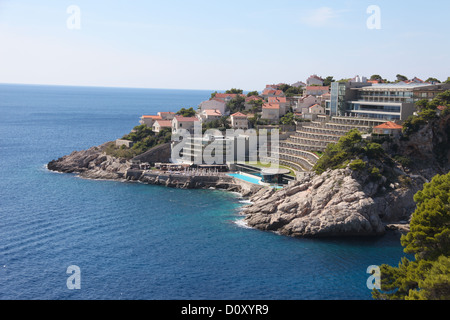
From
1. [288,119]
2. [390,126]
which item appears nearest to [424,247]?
[390,126]

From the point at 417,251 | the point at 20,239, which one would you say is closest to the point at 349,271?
the point at 417,251

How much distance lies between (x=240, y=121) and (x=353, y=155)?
36.6 metres

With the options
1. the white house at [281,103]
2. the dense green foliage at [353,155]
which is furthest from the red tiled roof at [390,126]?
the white house at [281,103]

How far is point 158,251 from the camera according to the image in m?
45.4

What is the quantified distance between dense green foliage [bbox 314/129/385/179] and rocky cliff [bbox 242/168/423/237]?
1.22m

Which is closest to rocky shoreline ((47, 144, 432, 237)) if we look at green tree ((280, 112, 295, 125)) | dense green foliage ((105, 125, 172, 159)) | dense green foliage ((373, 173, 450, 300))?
dense green foliage ((373, 173, 450, 300))

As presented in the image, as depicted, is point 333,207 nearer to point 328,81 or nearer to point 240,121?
point 240,121

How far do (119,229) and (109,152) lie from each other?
130 feet

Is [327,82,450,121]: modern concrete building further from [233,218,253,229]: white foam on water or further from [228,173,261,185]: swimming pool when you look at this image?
[233,218,253,229]: white foam on water

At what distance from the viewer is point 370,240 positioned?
5009cm

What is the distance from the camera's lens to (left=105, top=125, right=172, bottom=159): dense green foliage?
86750 mm
